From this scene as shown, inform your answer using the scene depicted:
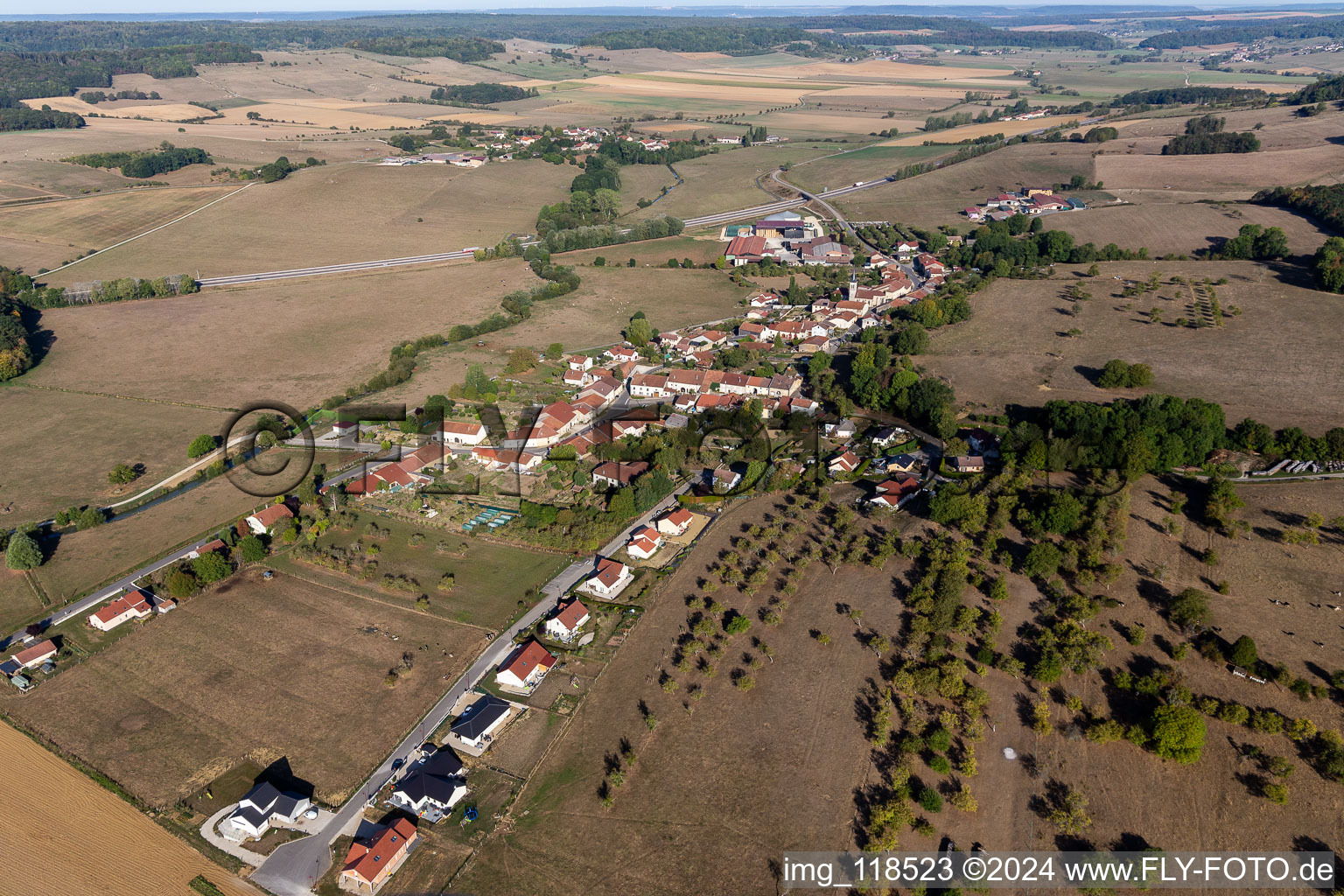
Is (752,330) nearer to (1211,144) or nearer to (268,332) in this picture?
(268,332)

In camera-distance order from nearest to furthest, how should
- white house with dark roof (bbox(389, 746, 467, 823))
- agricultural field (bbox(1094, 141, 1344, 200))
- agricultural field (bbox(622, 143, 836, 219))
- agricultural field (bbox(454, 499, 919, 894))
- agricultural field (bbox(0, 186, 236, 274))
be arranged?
agricultural field (bbox(454, 499, 919, 894))
white house with dark roof (bbox(389, 746, 467, 823))
agricultural field (bbox(0, 186, 236, 274))
agricultural field (bbox(1094, 141, 1344, 200))
agricultural field (bbox(622, 143, 836, 219))

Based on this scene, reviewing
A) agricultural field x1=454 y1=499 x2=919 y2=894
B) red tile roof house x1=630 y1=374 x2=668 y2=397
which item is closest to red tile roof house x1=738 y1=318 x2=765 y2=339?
red tile roof house x1=630 y1=374 x2=668 y2=397

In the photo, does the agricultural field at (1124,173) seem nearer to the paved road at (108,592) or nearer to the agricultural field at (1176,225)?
the agricultural field at (1176,225)

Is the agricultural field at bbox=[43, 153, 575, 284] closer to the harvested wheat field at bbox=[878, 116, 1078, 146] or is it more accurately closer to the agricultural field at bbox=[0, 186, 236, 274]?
the agricultural field at bbox=[0, 186, 236, 274]

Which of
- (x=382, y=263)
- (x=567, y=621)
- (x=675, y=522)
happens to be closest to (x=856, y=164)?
(x=382, y=263)

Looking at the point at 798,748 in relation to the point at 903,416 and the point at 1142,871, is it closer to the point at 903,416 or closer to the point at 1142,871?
the point at 1142,871

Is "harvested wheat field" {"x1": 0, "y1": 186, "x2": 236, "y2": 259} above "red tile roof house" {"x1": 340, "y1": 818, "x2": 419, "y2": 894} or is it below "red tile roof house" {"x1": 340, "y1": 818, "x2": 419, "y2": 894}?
above
